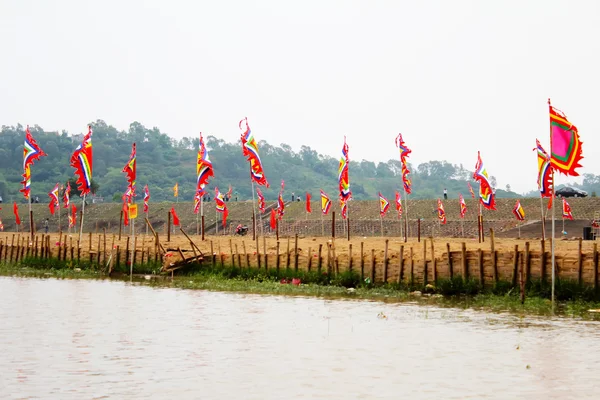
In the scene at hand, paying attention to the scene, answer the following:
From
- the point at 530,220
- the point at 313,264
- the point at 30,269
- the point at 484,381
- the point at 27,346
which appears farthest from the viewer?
the point at 530,220

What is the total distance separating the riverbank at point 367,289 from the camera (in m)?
23.8

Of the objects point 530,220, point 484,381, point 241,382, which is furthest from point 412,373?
point 530,220

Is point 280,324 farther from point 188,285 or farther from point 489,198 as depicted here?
point 489,198

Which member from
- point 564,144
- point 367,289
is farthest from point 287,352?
point 367,289

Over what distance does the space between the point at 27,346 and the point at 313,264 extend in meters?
15.1

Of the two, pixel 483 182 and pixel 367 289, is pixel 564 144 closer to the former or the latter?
pixel 367 289

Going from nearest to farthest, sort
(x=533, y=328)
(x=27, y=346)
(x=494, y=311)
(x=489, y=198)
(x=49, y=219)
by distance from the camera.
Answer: (x=27, y=346)
(x=533, y=328)
(x=494, y=311)
(x=489, y=198)
(x=49, y=219)

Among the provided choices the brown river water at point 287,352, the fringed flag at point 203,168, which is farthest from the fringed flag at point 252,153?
the brown river water at point 287,352

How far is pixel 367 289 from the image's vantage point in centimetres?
2897

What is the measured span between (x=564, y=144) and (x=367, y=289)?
8647 mm

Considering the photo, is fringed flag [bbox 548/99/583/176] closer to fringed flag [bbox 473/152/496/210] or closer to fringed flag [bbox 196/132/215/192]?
fringed flag [bbox 473/152/496/210]

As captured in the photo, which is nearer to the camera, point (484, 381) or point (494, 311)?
point (484, 381)

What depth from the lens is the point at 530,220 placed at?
7125 cm

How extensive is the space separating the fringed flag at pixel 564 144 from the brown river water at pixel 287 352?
3945mm
